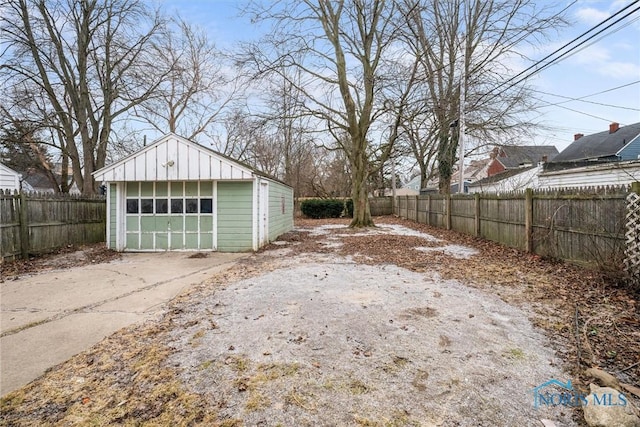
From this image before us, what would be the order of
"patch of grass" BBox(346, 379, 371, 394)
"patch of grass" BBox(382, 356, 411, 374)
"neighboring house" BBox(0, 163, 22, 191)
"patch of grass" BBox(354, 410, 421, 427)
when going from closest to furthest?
"patch of grass" BBox(354, 410, 421, 427) < "patch of grass" BBox(346, 379, 371, 394) < "patch of grass" BBox(382, 356, 411, 374) < "neighboring house" BBox(0, 163, 22, 191)

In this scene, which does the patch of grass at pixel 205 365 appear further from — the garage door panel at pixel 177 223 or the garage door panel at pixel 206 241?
the garage door panel at pixel 177 223

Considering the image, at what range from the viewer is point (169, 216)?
31.2ft

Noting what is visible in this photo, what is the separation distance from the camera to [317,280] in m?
5.77

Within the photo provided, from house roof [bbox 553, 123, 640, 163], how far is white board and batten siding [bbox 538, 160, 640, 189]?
653cm

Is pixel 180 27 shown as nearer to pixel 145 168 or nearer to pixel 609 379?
pixel 145 168

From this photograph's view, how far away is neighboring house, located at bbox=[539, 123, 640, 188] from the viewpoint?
12547 mm

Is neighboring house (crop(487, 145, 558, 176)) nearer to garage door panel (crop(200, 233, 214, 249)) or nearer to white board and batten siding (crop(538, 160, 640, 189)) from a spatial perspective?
white board and batten siding (crop(538, 160, 640, 189))

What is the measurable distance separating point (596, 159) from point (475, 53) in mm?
11022

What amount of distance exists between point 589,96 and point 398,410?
63.4ft

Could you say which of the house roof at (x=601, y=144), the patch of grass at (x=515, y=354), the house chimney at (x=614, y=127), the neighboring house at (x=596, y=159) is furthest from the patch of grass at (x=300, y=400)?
the house chimney at (x=614, y=127)

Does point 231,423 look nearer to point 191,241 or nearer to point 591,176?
point 191,241

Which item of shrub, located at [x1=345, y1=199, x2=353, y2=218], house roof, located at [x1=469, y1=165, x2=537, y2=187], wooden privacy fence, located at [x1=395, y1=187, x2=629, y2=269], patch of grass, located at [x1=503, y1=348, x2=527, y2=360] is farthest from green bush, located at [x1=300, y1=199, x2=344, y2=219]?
patch of grass, located at [x1=503, y1=348, x2=527, y2=360]

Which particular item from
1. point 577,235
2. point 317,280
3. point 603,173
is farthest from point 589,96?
point 317,280

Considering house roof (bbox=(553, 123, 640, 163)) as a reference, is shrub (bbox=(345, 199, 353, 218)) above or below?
below
